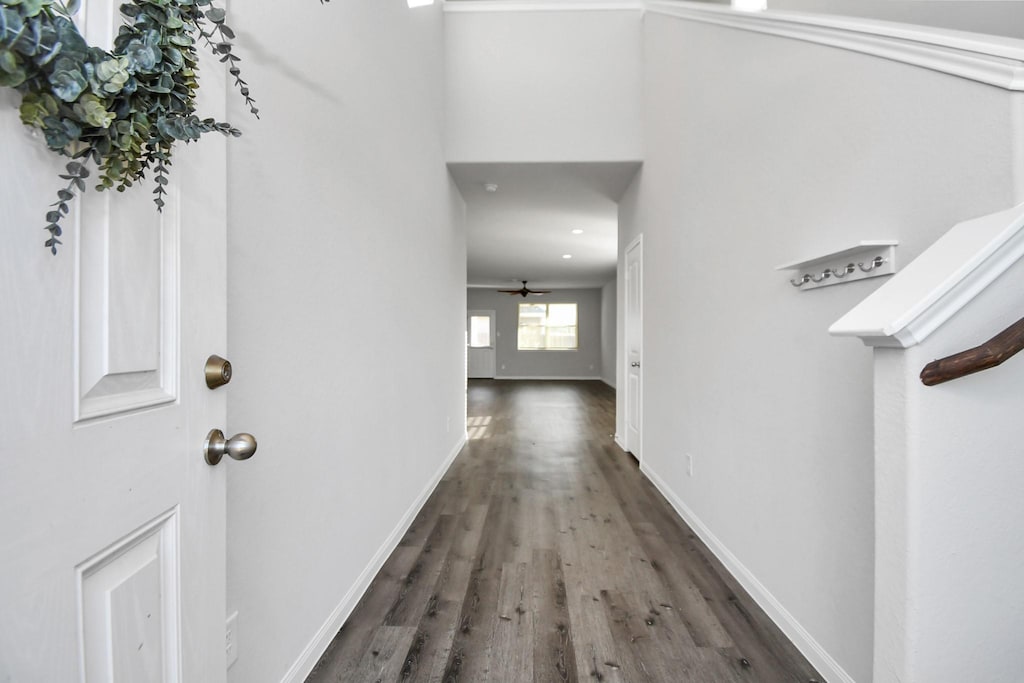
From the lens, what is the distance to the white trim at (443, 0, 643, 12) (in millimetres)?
3628

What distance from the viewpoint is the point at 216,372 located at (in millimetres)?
824

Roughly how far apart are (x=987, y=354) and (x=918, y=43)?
873 mm

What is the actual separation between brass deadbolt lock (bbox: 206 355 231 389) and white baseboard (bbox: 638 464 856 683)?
6.05 ft

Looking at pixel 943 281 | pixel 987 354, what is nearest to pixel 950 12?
pixel 943 281

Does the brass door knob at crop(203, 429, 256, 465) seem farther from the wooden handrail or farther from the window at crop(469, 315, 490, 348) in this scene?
the window at crop(469, 315, 490, 348)

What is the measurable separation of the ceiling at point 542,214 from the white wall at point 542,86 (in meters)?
0.14

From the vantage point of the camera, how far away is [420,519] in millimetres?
2805

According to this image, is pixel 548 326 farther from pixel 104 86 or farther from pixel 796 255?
pixel 104 86

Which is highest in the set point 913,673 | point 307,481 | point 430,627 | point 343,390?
point 343,390

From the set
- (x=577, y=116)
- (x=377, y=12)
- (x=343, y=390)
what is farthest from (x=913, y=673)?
(x=577, y=116)

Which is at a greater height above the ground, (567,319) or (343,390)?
(567,319)

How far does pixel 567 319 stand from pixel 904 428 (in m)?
11.8

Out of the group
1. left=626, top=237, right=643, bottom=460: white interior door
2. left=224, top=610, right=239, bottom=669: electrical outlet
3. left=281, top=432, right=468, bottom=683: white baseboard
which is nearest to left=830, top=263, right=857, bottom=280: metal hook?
left=224, top=610, right=239, bottom=669: electrical outlet

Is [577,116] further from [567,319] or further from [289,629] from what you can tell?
[567,319]
